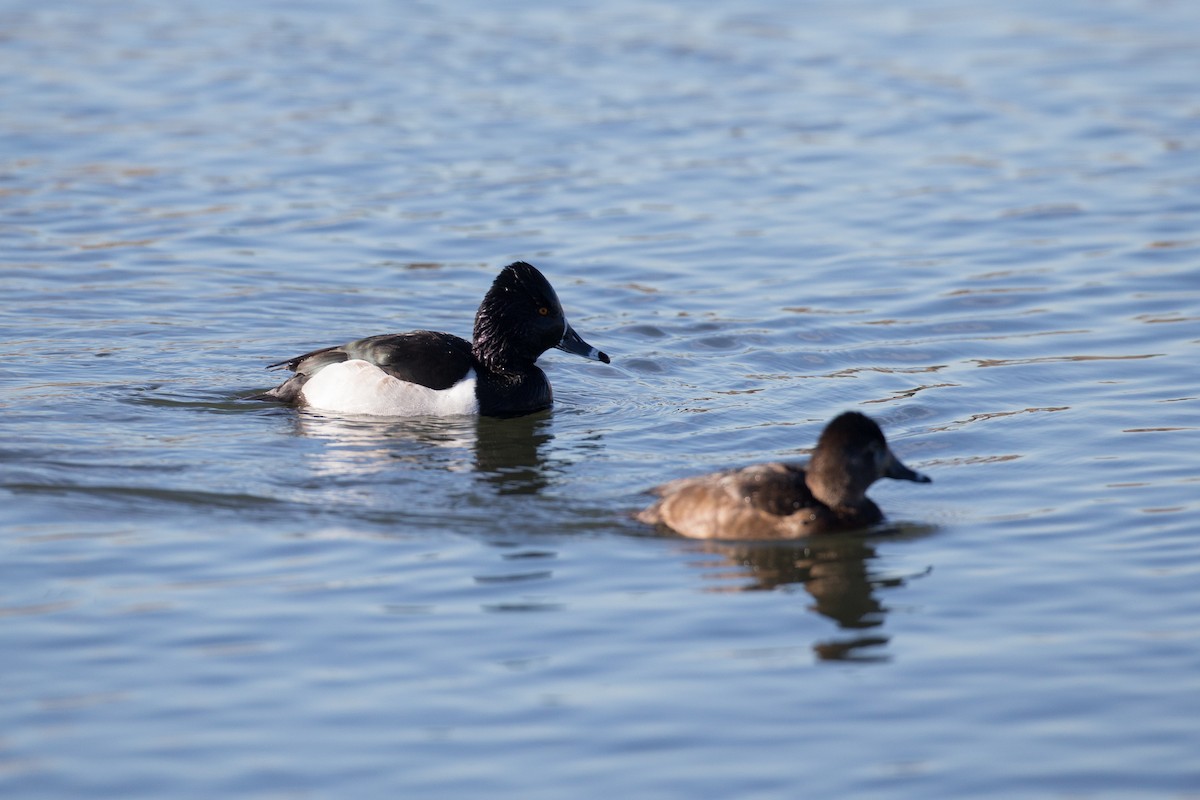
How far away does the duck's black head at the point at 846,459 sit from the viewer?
30.3 ft

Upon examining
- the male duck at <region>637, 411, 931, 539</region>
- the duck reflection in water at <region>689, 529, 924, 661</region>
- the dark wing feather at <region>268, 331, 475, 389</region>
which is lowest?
the duck reflection in water at <region>689, 529, 924, 661</region>

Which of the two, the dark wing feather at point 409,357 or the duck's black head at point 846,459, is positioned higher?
the dark wing feather at point 409,357

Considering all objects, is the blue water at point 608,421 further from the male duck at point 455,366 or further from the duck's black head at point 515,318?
the duck's black head at point 515,318

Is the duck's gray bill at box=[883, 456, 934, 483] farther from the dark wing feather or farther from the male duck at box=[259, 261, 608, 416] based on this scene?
the dark wing feather

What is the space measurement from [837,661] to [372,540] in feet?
9.57

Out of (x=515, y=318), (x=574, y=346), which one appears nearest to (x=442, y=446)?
(x=515, y=318)

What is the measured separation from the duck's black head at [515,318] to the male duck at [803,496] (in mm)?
3499

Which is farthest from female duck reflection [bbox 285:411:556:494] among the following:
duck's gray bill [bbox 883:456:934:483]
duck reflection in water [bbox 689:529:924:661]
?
duck's gray bill [bbox 883:456:934:483]

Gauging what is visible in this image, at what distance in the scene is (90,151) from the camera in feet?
68.0

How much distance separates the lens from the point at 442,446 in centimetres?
1152

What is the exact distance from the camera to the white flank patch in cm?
1226

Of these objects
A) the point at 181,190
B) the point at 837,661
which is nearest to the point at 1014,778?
the point at 837,661

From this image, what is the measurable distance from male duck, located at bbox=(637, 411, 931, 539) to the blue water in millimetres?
165

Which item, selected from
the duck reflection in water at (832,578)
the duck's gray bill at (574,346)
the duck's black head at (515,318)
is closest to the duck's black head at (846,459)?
the duck reflection in water at (832,578)
